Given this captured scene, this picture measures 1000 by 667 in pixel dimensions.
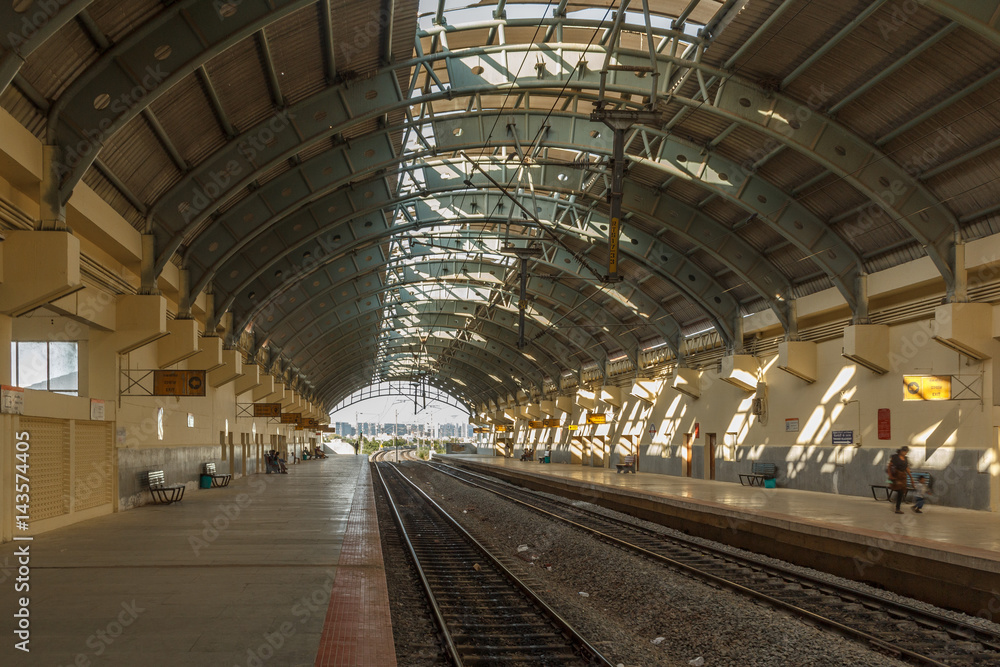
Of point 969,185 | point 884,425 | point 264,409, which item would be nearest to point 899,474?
point 884,425

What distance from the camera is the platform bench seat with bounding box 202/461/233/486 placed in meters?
28.9

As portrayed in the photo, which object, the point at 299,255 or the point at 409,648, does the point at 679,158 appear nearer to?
the point at 299,255

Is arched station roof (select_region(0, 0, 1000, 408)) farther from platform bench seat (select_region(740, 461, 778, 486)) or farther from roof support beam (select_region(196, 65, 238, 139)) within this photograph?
platform bench seat (select_region(740, 461, 778, 486))

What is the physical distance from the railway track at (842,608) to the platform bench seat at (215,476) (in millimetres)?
16976

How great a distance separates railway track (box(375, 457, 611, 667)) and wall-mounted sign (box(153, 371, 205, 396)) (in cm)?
612

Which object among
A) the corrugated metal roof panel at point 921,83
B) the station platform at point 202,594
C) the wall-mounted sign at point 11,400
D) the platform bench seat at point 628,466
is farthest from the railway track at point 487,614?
the platform bench seat at point 628,466

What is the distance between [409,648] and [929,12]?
45.9 ft

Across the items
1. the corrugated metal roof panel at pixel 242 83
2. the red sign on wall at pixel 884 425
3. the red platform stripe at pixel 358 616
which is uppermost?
the corrugated metal roof panel at pixel 242 83

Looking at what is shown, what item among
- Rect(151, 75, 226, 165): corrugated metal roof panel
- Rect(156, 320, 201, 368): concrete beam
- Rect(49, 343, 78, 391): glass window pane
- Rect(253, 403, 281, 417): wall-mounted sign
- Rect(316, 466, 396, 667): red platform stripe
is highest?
Rect(151, 75, 226, 165): corrugated metal roof panel

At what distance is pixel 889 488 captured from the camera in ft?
63.1

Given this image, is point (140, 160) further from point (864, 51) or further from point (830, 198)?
point (830, 198)

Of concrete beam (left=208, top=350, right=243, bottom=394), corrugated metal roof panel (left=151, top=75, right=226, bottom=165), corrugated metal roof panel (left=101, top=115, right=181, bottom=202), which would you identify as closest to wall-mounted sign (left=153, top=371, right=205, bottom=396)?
corrugated metal roof panel (left=101, top=115, right=181, bottom=202)

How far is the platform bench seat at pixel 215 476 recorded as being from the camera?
Answer: 2890cm

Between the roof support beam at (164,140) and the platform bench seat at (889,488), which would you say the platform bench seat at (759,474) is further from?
the roof support beam at (164,140)
